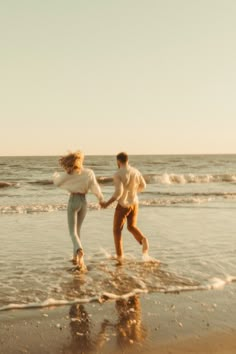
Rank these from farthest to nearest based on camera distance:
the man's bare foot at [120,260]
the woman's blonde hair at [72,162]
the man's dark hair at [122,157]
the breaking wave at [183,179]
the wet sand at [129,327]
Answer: the breaking wave at [183,179], the man's dark hair at [122,157], the man's bare foot at [120,260], the woman's blonde hair at [72,162], the wet sand at [129,327]

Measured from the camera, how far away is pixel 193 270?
21.8 ft

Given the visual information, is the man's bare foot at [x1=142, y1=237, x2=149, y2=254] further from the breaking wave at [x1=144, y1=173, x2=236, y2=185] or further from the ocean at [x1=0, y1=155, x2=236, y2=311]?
the breaking wave at [x1=144, y1=173, x2=236, y2=185]

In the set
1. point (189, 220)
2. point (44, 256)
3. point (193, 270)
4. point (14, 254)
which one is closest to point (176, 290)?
point (193, 270)

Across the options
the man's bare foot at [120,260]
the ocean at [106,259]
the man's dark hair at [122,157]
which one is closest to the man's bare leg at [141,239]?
the ocean at [106,259]

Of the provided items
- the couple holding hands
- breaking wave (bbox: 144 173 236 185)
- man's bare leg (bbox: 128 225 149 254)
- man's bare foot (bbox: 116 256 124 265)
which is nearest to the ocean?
man's bare foot (bbox: 116 256 124 265)

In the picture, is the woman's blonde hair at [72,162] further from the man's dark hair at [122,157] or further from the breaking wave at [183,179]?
the breaking wave at [183,179]

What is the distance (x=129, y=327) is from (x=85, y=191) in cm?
315

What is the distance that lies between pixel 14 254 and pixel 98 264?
162cm

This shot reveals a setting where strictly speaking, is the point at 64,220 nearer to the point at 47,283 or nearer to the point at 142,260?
the point at 142,260

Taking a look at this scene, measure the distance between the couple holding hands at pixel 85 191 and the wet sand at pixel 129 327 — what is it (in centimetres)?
207

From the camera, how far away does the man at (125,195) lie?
24.1 feet

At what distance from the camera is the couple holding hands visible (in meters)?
6.96

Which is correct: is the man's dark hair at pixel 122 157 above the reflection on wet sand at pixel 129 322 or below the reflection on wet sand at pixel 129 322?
above

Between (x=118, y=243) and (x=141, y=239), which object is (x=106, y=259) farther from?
(x=141, y=239)
